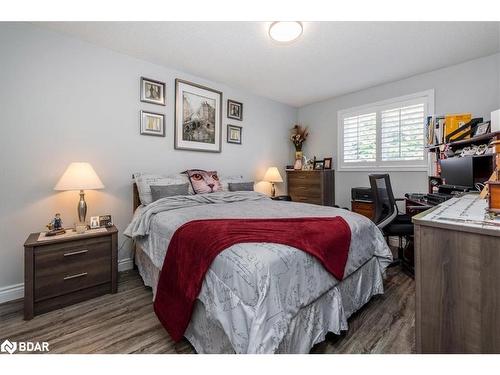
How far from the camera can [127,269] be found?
2.63 metres

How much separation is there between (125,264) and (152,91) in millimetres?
2097

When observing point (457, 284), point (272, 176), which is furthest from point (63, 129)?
point (457, 284)

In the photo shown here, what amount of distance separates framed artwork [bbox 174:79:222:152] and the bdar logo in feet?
7.43

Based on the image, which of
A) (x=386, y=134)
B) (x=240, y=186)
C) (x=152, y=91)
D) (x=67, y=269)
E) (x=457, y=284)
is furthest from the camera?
(x=386, y=134)

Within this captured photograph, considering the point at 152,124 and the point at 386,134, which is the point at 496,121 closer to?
the point at 386,134

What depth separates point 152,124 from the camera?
2803mm

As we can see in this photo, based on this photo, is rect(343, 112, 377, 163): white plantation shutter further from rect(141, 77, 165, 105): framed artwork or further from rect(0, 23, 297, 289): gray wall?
rect(141, 77, 165, 105): framed artwork

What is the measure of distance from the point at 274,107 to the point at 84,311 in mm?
3926

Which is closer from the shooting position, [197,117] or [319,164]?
[197,117]

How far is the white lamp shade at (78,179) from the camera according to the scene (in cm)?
196

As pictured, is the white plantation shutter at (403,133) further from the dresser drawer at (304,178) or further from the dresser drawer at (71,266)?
the dresser drawer at (71,266)

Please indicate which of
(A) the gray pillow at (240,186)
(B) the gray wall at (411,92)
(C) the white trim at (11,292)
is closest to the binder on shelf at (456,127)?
(B) the gray wall at (411,92)

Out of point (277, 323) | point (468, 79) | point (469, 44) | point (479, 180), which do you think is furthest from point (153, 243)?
point (468, 79)

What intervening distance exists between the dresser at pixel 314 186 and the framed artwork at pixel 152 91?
262cm
